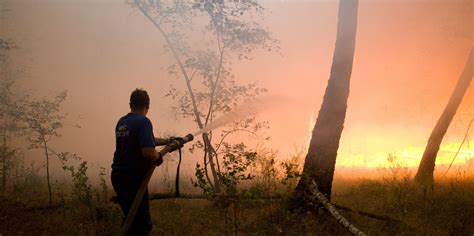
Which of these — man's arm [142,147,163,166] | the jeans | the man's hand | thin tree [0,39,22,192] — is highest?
thin tree [0,39,22,192]

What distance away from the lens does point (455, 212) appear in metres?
7.29

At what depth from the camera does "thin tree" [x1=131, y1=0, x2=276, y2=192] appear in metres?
11.9

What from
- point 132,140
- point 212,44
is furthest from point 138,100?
point 212,44

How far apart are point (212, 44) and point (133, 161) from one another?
899 centimetres

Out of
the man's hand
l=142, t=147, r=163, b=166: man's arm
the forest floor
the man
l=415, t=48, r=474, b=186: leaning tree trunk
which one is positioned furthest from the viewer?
l=415, t=48, r=474, b=186: leaning tree trunk

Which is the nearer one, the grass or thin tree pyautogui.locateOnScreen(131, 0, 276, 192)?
the grass

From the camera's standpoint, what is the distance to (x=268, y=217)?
6992 millimetres

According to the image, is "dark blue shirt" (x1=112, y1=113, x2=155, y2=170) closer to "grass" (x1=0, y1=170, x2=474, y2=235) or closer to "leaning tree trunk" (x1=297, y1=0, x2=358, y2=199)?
"grass" (x1=0, y1=170, x2=474, y2=235)

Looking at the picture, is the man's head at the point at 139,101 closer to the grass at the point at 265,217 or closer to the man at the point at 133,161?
the man at the point at 133,161

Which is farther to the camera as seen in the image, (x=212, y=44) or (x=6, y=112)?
(x=212, y=44)

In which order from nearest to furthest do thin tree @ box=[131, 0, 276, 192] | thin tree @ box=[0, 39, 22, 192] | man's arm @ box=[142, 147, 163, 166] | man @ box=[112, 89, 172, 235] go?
man's arm @ box=[142, 147, 163, 166] → man @ box=[112, 89, 172, 235] → thin tree @ box=[131, 0, 276, 192] → thin tree @ box=[0, 39, 22, 192]

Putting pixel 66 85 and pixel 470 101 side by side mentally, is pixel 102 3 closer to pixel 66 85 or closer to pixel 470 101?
pixel 66 85

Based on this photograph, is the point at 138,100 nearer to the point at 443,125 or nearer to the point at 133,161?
the point at 133,161

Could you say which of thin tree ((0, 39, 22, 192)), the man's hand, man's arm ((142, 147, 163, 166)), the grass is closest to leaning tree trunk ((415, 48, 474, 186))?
the grass
